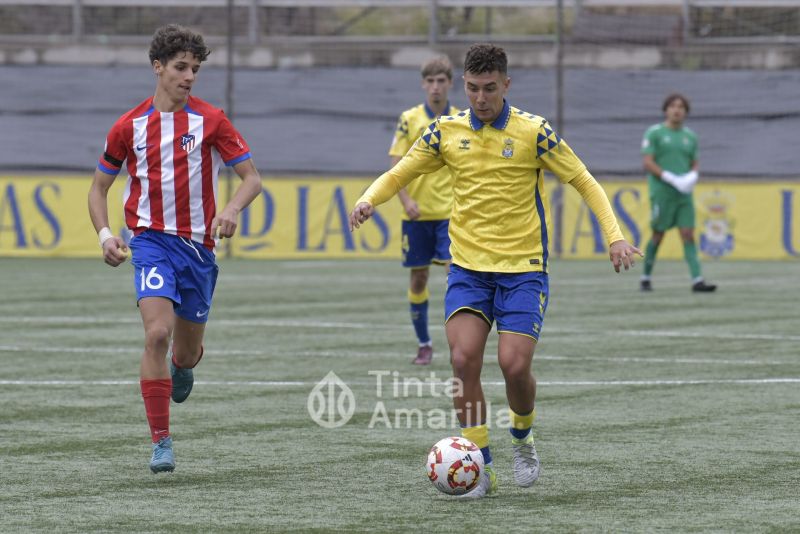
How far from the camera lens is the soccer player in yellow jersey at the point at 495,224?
22.3ft

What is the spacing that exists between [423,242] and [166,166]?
4.47 m

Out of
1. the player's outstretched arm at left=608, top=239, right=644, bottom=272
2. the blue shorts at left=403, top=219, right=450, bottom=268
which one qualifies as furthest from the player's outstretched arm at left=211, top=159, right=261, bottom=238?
the blue shorts at left=403, top=219, right=450, bottom=268

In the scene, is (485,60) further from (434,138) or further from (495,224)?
(495,224)

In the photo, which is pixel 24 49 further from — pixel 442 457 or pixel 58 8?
pixel 442 457

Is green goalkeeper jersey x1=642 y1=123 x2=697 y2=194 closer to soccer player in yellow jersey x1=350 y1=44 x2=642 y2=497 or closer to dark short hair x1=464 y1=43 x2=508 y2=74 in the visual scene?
soccer player in yellow jersey x1=350 y1=44 x2=642 y2=497

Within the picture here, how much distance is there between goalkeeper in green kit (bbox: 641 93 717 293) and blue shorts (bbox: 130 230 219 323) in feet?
36.2

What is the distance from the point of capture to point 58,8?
1146 inches

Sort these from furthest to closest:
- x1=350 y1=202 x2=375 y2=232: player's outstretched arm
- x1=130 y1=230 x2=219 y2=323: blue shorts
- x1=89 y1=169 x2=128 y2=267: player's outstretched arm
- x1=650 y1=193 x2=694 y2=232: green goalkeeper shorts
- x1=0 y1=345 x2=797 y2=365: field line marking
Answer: x1=650 y1=193 x2=694 y2=232: green goalkeeper shorts < x1=0 y1=345 x2=797 y2=365: field line marking < x1=130 y1=230 x2=219 y2=323: blue shorts < x1=89 y1=169 x2=128 y2=267: player's outstretched arm < x1=350 y1=202 x2=375 y2=232: player's outstretched arm

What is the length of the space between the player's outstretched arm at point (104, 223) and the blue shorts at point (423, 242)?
4.43 metres

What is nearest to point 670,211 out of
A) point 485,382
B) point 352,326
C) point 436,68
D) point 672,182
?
point 672,182

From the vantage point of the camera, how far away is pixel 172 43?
7344 mm

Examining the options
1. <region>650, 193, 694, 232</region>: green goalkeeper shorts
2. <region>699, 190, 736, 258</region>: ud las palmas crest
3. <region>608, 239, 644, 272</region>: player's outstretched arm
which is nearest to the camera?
<region>608, 239, 644, 272</region>: player's outstretched arm

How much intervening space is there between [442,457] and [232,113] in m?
19.4

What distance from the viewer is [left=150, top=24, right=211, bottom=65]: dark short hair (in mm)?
7344
